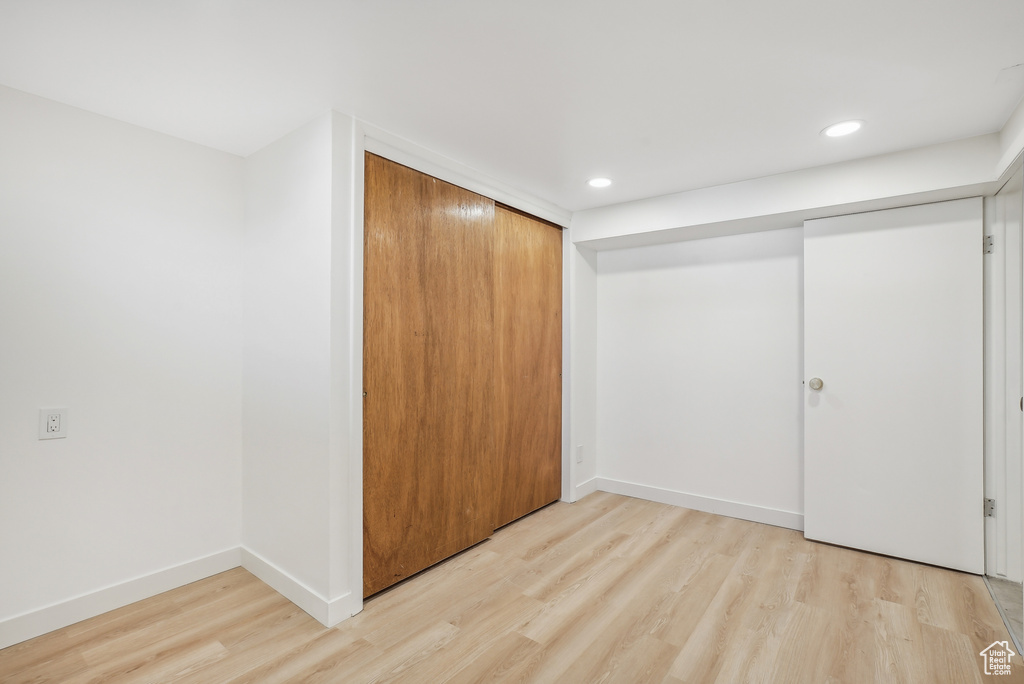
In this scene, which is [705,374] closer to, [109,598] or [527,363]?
[527,363]

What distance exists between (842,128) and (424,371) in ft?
7.81

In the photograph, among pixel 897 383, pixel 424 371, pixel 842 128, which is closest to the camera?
pixel 842 128

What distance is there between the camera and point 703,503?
3.58m

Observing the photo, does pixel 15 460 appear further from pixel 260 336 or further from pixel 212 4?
pixel 212 4

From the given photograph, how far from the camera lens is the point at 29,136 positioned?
204 cm

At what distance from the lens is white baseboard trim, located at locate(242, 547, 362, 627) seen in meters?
2.11

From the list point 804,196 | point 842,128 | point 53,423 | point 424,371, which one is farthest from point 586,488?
point 53,423

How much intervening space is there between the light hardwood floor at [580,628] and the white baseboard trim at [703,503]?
40 centimetres

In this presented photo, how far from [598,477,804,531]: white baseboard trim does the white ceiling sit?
2298mm

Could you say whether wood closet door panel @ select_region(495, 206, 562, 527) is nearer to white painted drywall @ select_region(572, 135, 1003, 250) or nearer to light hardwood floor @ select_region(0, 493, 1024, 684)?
white painted drywall @ select_region(572, 135, 1003, 250)

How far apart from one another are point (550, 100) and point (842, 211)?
6.47ft

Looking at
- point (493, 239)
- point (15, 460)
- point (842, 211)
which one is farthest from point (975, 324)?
point (15, 460)

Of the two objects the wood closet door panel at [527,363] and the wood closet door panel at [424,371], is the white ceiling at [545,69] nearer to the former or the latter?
the wood closet door panel at [424,371]

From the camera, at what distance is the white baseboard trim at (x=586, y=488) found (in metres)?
3.85
